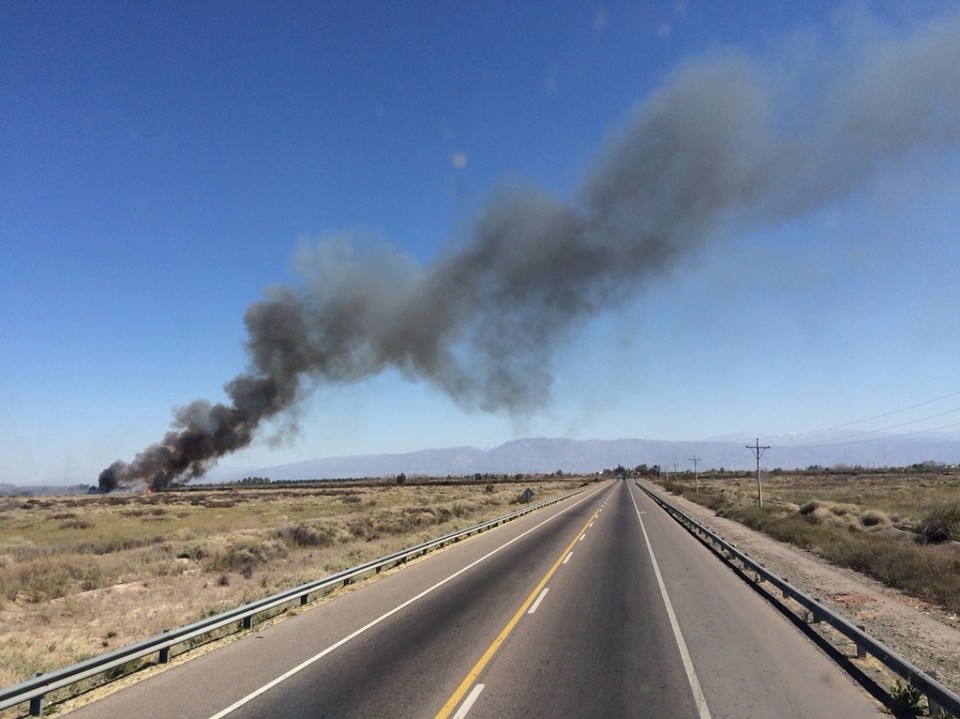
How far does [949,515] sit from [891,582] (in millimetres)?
10445

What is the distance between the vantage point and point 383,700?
6531 mm

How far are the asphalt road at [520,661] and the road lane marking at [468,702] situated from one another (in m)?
0.02

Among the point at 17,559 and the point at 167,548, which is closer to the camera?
the point at 17,559

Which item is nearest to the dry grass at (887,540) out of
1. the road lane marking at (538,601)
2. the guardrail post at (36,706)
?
the road lane marking at (538,601)

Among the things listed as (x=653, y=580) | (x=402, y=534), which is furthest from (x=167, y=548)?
(x=653, y=580)

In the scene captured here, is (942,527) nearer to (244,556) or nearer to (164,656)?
(164,656)

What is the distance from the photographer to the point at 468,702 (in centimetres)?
637

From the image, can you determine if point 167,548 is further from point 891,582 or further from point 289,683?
point 891,582

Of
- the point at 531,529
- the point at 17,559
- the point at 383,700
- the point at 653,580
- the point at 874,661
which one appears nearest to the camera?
the point at 383,700

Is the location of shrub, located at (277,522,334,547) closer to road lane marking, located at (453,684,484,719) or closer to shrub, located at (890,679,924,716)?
road lane marking, located at (453,684,484,719)

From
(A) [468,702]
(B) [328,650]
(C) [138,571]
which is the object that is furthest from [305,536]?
(A) [468,702]

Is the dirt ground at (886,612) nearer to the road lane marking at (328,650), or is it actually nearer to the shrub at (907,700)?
the shrub at (907,700)

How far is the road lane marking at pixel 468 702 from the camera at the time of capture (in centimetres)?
603

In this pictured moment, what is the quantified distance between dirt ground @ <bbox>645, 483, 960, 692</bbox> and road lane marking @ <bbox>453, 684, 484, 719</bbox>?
5.64 m
